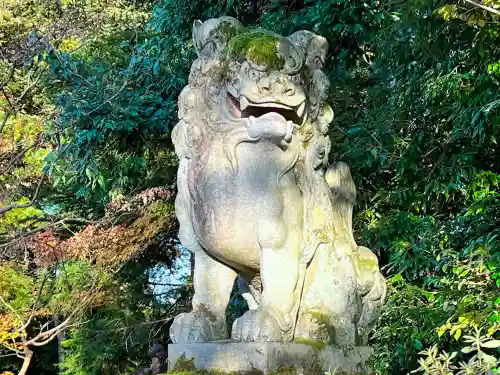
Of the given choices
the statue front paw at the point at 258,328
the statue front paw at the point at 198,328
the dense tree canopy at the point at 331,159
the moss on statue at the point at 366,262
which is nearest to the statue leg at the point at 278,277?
the statue front paw at the point at 258,328

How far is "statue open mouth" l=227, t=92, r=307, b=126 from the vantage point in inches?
115

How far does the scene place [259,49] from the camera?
296 cm

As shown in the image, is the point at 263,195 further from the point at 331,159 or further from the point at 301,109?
the point at 331,159

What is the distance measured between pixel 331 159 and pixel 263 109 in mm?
3374

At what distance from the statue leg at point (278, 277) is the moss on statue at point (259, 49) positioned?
1.60 ft

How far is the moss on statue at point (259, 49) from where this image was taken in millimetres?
2947

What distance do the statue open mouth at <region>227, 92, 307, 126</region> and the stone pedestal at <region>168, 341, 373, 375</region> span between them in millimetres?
862

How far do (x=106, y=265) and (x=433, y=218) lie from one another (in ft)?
15.5

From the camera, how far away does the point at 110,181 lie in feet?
27.0

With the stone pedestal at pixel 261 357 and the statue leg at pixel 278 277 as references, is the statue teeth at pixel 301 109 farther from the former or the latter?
the stone pedestal at pixel 261 357

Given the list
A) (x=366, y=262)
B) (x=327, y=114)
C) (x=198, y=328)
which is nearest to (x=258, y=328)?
(x=198, y=328)

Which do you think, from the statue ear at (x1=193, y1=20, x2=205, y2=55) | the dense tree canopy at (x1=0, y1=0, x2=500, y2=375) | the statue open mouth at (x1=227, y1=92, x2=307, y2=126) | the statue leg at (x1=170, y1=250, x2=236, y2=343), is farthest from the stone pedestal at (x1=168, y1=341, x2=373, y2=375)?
the statue ear at (x1=193, y1=20, x2=205, y2=55)

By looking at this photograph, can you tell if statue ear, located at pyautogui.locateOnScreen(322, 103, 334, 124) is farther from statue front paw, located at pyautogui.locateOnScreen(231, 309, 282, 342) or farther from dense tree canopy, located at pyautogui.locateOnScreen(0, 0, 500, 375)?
dense tree canopy, located at pyautogui.locateOnScreen(0, 0, 500, 375)

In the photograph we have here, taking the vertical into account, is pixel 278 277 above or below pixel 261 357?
above
